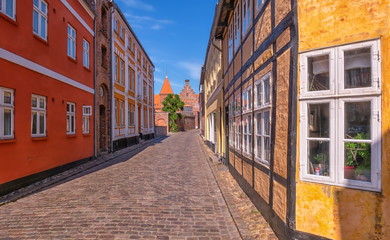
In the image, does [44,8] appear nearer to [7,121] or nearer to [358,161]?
[7,121]

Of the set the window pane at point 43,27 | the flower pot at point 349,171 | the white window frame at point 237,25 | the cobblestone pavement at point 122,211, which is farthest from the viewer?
the window pane at point 43,27

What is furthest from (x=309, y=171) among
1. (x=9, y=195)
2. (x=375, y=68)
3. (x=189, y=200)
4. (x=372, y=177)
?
(x=9, y=195)

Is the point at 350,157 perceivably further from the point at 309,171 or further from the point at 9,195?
the point at 9,195

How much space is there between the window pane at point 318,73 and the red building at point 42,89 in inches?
272

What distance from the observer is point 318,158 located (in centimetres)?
347

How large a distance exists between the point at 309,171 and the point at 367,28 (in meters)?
1.83

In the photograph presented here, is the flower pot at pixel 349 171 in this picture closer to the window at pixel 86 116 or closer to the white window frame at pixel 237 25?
the white window frame at pixel 237 25

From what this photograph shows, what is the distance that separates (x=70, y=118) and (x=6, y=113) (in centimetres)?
410

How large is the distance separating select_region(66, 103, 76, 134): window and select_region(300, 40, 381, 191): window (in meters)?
9.48

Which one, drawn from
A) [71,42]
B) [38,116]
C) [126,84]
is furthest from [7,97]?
[126,84]

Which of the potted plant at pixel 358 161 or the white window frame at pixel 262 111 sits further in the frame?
the white window frame at pixel 262 111

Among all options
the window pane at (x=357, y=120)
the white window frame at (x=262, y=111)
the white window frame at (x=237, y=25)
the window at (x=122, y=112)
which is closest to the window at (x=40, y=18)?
the white window frame at (x=237, y=25)

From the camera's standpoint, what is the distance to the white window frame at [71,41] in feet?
35.1

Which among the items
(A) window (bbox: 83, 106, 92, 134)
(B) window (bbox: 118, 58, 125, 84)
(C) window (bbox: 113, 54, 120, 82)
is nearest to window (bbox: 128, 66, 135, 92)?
(B) window (bbox: 118, 58, 125, 84)
